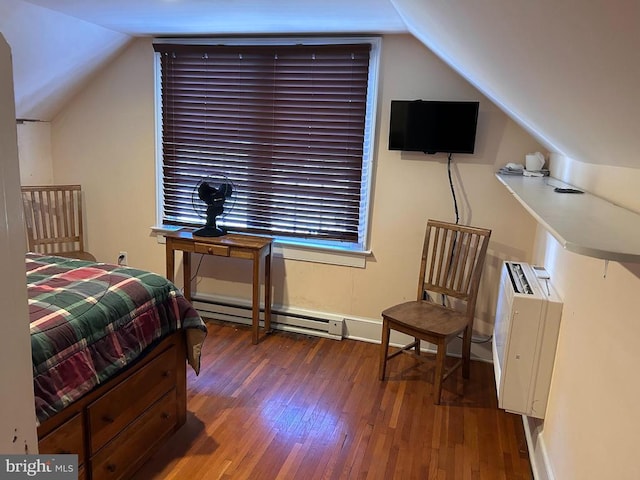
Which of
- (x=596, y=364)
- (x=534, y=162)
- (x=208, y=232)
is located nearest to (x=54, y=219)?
(x=208, y=232)

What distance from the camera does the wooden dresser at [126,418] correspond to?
5.87ft

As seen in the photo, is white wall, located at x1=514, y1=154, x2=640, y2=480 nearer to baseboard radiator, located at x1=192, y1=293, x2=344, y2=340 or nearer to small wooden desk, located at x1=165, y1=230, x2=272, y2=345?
baseboard radiator, located at x1=192, y1=293, x2=344, y2=340

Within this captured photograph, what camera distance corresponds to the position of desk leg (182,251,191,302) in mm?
3844

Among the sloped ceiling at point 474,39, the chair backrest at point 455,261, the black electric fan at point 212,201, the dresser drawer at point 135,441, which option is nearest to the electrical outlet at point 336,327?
the chair backrest at point 455,261

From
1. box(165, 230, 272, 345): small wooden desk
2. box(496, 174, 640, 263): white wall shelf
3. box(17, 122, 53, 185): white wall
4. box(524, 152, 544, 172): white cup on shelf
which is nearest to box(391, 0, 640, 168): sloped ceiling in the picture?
box(496, 174, 640, 263): white wall shelf

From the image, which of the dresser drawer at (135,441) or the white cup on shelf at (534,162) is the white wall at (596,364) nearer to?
the white cup on shelf at (534,162)

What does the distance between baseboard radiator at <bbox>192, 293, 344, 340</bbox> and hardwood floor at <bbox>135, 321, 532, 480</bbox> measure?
0.23 m

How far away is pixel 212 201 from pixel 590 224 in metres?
2.83

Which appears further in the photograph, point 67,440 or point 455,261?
point 455,261

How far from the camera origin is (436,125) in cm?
318

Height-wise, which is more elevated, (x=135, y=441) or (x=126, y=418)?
(x=126, y=418)

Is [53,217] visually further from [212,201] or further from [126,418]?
[126,418]

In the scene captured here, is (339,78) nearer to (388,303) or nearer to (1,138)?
(388,303)

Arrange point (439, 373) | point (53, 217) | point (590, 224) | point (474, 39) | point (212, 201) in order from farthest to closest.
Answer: point (53, 217) → point (212, 201) → point (439, 373) → point (474, 39) → point (590, 224)
